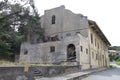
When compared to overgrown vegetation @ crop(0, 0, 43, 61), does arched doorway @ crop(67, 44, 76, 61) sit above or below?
below

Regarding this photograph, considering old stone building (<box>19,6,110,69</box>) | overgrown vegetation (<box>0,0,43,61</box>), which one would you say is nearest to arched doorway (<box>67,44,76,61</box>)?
old stone building (<box>19,6,110,69</box>)

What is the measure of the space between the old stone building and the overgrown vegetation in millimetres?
1374

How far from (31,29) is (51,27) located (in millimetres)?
3455

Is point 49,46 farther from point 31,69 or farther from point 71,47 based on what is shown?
point 31,69

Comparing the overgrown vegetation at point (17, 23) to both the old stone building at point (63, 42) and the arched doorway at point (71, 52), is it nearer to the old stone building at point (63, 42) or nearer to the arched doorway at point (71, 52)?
the old stone building at point (63, 42)

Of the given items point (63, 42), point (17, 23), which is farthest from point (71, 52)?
point (17, 23)

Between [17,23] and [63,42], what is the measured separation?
11340 millimetres

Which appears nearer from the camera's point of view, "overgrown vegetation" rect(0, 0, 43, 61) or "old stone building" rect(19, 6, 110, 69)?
"old stone building" rect(19, 6, 110, 69)

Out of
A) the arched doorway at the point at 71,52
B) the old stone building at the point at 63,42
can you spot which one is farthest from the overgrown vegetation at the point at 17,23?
the arched doorway at the point at 71,52

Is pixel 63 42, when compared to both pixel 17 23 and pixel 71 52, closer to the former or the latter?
pixel 71 52

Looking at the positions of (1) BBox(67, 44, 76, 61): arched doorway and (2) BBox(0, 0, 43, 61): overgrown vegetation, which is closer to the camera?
(1) BBox(67, 44, 76, 61): arched doorway

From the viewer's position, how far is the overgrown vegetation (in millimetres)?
27078

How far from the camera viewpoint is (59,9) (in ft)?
88.9

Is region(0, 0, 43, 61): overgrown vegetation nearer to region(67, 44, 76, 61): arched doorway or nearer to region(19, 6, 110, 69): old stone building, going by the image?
region(19, 6, 110, 69): old stone building
